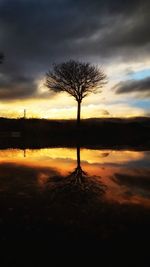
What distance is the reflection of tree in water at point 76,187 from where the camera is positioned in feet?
26.1

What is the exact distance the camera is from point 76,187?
29.7 feet

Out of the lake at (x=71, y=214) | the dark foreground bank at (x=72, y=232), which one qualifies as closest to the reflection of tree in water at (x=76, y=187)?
the lake at (x=71, y=214)

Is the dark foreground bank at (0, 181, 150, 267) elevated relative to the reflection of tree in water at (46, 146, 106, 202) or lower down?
elevated

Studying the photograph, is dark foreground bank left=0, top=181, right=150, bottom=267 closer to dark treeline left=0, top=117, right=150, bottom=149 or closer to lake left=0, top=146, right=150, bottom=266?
lake left=0, top=146, right=150, bottom=266

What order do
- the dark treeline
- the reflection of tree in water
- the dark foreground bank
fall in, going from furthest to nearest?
the dark treeline, the reflection of tree in water, the dark foreground bank

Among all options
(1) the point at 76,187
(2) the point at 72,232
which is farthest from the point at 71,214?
(1) the point at 76,187

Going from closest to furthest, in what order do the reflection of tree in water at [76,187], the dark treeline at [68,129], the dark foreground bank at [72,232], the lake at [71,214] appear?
the dark foreground bank at [72,232]
the lake at [71,214]
the reflection of tree in water at [76,187]
the dark treeline at [68,129]

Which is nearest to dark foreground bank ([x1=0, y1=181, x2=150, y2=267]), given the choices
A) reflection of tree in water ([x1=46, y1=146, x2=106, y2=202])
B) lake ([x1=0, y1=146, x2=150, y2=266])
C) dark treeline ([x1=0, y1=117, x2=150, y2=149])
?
lake ([x1=0, y1=146, x2=150, y2=266])

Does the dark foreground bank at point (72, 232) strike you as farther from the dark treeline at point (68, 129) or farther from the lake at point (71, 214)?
the dark treeline at point (68, 129)

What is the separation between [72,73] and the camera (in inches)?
1759

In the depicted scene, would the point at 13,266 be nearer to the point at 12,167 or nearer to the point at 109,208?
the point at 109,208

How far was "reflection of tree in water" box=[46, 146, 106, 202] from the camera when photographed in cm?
795

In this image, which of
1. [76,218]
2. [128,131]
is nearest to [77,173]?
[76,218]

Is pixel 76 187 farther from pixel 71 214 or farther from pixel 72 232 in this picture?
pixel 72 232
